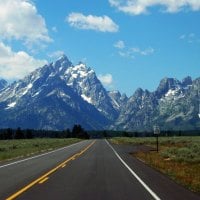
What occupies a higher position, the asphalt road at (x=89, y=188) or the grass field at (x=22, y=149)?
the grass field at (x=22, y=149)

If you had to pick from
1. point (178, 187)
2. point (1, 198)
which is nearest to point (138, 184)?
point (178, 187)

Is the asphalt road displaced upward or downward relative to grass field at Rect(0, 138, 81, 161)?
downward

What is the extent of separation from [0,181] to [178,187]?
6.83 meters

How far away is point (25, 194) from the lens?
1521cm

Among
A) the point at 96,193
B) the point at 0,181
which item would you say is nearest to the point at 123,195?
the point at 96,193

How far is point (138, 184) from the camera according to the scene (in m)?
18.8

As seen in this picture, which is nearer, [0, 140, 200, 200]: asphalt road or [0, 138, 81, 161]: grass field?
[0, 140, 200, 200]: asphalt road

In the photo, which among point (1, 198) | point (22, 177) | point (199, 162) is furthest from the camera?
point (199, 162)

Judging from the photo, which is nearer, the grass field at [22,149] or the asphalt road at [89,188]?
the asphalt road at [89,188]

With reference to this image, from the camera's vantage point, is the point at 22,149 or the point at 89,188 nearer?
the point at 89,188

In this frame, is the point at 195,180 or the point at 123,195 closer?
the point at 123,195

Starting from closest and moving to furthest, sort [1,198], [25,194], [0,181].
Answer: [1,198], [25,194], [0,181]

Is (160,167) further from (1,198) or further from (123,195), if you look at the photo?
(1,198)

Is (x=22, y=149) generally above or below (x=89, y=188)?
above
